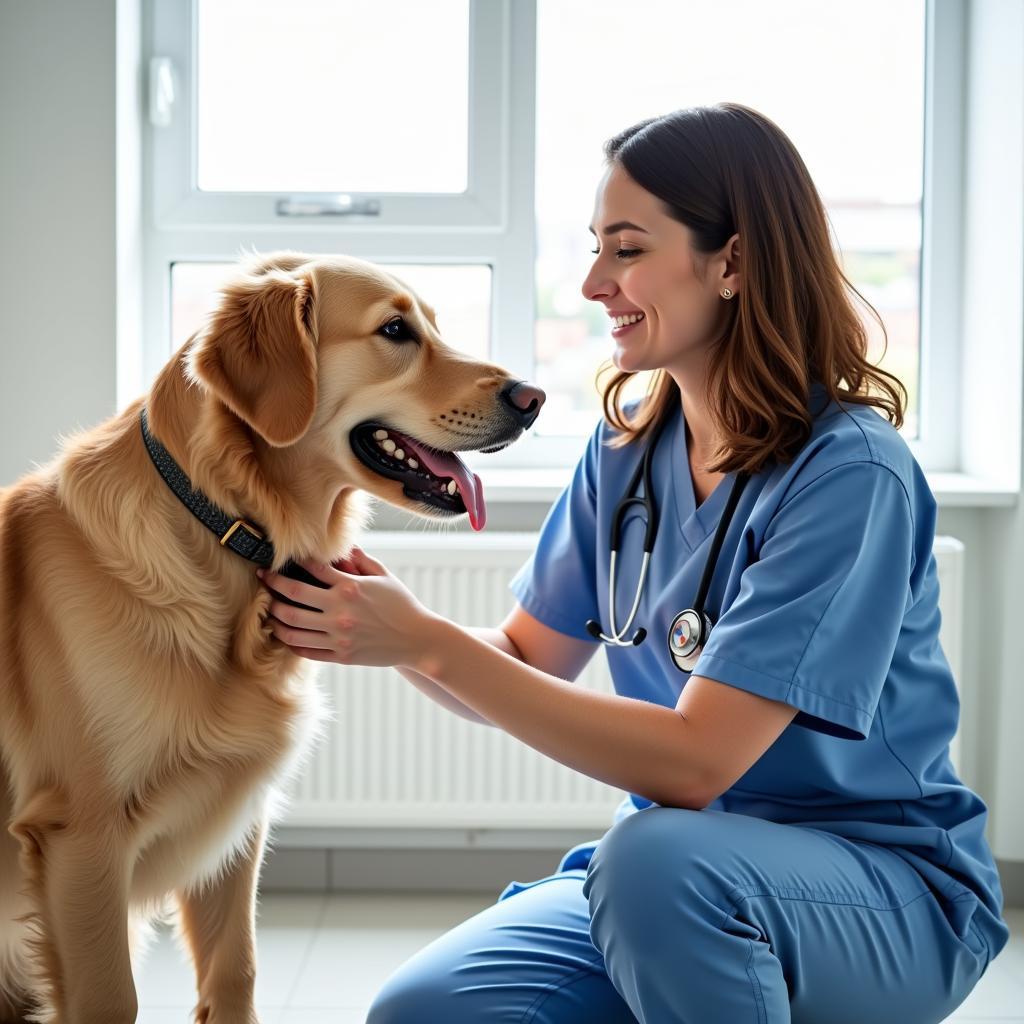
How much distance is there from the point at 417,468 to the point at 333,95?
4.69ft

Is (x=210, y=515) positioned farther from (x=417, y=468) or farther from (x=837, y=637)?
(x=837, y=637)

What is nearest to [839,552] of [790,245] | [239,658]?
[790,245]

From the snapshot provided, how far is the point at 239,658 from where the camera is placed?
133cm

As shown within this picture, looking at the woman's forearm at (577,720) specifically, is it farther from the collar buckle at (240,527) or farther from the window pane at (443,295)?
the window pane at (443,295)

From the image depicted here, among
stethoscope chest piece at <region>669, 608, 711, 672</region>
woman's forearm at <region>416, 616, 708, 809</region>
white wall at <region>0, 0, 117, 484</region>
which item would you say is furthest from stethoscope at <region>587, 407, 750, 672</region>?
white wall at <region>0, 0, 117, 484</region>

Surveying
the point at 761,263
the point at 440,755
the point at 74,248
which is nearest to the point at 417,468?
the point at 761,263

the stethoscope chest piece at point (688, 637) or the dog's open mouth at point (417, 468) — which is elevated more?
the dog's open mouth at point (417, 468)

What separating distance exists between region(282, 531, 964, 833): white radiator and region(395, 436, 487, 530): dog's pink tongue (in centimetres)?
89

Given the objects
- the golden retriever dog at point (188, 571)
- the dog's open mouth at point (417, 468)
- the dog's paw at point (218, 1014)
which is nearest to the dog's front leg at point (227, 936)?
the dog's paw at point (218, 1014)

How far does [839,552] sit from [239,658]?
685 millimetres

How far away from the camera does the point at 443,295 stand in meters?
2.58

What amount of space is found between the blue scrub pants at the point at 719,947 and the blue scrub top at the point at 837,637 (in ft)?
0.17

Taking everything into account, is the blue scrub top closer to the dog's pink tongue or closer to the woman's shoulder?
the woman's shoulder

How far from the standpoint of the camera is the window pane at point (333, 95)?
2.48 metres
